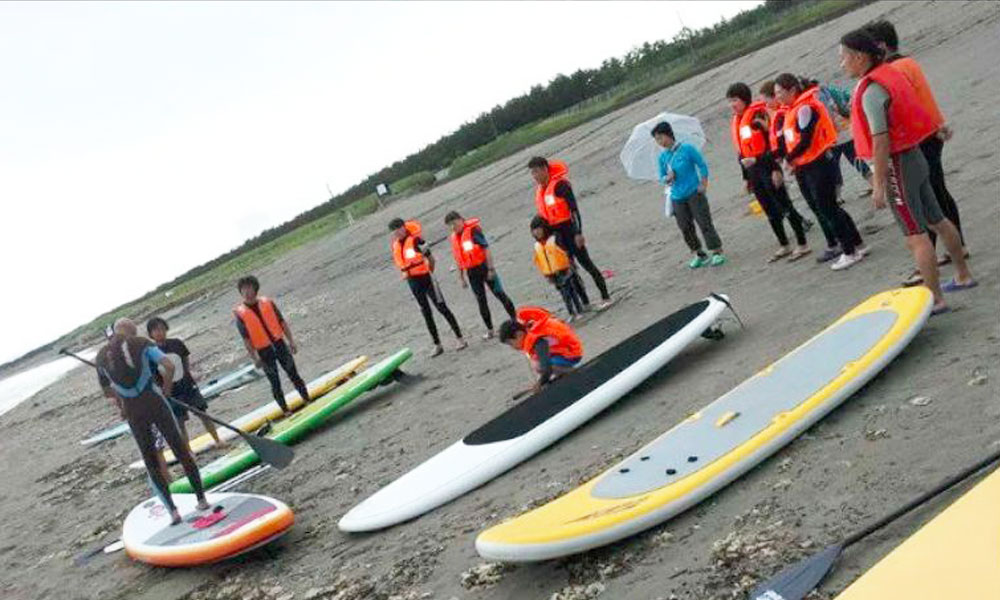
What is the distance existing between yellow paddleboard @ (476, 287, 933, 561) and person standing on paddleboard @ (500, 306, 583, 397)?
236 cm

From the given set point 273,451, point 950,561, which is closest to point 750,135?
point 273,451

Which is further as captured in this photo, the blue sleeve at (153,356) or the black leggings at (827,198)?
the black leggings at (827,198)

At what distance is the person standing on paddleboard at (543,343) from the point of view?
26.8ft

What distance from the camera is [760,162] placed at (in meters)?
9.75

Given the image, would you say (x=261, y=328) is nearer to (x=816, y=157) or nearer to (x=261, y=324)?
(x=261, y=324)

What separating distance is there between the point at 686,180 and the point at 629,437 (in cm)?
452

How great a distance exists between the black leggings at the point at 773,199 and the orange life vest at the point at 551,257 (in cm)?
218

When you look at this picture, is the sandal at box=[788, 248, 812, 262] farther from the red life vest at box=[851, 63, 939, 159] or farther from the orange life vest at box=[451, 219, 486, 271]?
the red life vest at box=[851, 63, 939, 159]

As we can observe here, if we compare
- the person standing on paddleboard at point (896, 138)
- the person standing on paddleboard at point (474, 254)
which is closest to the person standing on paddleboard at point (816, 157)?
the person standing on paddleboard at point (896, 138)

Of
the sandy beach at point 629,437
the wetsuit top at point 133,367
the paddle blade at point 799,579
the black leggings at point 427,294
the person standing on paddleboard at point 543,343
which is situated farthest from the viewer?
the black leggings at point 427,294

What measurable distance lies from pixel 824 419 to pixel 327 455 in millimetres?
5703

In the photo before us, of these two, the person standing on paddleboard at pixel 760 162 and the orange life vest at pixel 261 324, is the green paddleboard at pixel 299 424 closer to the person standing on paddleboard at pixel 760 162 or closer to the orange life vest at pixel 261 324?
the orange life vest at pixel 261 324

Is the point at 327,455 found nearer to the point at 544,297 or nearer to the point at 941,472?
the point at 544,297

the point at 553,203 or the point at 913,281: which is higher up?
the point at 553,203
